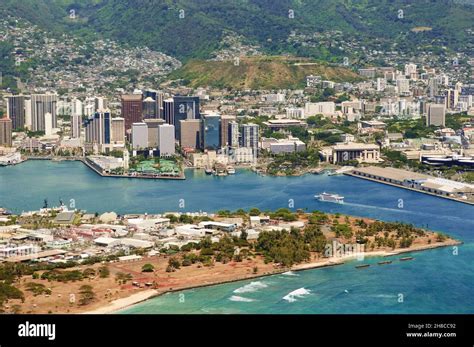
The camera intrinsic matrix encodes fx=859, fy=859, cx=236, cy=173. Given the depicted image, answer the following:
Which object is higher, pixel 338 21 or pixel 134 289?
pixel 338 21

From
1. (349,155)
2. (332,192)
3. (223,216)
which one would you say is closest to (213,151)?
(349,155)

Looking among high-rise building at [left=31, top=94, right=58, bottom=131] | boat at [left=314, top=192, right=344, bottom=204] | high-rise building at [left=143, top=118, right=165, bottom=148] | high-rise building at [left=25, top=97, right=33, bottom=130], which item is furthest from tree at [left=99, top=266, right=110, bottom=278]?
high-rise building at [left=25, top=97, right=33, bottom=130]

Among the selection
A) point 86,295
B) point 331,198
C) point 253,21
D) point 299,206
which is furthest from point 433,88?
point 86,295

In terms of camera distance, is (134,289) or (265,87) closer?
(134,289)
